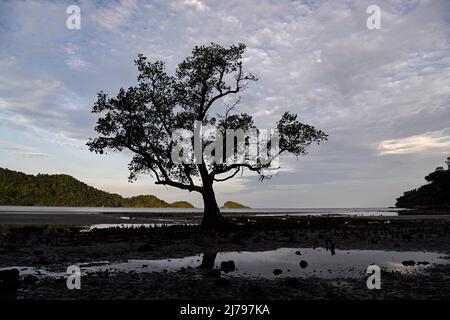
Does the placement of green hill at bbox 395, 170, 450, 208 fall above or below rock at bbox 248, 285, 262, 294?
above

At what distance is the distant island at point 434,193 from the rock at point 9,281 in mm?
139459

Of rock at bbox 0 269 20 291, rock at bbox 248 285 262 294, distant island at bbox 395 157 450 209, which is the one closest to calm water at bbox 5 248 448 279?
rock at bbox 0 269 20 291

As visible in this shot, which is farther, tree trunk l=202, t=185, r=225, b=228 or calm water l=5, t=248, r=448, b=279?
tree trunk l=202, t=185, r=225, b=228

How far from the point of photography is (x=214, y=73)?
37219mm

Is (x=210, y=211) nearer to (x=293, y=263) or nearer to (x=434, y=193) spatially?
(x=293, y=263)

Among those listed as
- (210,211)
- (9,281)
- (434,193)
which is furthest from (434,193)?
(9,281)

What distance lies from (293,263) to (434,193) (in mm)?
157566

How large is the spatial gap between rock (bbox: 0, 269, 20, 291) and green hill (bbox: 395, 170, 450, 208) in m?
141

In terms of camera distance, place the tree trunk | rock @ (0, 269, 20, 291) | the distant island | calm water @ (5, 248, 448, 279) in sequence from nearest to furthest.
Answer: rock @ (0, 269, 20, 291), calm water @ (5, 248, 448, 279), the tree trunk, the distant island

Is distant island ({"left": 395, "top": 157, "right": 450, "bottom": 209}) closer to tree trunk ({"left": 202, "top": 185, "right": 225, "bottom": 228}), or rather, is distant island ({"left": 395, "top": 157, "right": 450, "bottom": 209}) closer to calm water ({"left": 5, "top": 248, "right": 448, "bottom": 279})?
tree trunk ({"left": 202, "top": 185, "right": 225, "bottom": 228})

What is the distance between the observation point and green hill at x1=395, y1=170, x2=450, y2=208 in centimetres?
13962

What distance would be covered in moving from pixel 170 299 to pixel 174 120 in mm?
28770
